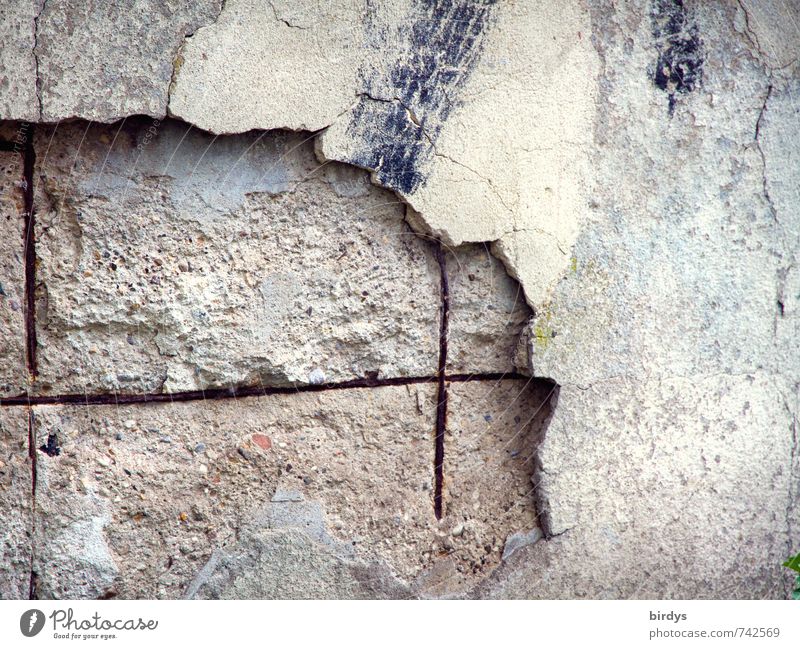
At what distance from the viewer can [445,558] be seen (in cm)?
169

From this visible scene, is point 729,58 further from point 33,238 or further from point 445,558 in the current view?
point 33,238

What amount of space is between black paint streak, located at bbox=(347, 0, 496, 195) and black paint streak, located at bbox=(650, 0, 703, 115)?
0.41m

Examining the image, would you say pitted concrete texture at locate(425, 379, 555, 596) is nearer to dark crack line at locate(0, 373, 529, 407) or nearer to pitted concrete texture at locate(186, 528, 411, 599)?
dark crack line at locate(0, 373, 529, 407)

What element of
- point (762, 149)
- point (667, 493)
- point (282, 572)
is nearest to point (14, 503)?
point (282, 572)

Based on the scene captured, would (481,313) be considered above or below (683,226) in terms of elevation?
below

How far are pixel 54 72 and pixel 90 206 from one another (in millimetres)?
237

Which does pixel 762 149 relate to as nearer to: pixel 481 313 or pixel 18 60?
pixel 481 313

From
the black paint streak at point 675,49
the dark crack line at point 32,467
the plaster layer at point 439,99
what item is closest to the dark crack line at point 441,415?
the plaster layer at point 439,99

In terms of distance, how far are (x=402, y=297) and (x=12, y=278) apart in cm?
75

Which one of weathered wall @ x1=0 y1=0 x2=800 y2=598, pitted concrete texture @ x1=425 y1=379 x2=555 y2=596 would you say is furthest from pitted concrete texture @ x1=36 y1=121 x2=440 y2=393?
pitted concrete texture @ x1=425 y1=379 x2=555 y2=596

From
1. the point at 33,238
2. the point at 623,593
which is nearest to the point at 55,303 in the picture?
the point at 33,238

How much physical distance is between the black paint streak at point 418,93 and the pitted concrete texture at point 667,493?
62 centimetres

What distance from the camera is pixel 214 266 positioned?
1.47 metres

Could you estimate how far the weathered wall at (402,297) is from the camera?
4.55 feet
